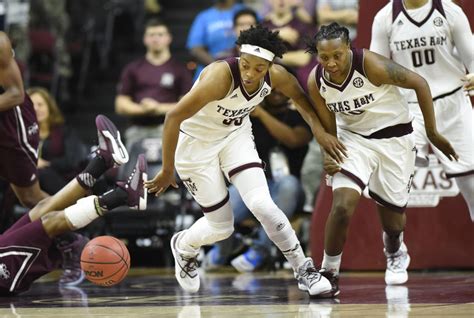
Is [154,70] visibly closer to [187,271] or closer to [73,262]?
[73,262]

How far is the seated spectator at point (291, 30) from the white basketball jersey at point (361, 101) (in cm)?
372

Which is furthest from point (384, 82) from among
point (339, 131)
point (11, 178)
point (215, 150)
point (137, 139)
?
point (137, 139)

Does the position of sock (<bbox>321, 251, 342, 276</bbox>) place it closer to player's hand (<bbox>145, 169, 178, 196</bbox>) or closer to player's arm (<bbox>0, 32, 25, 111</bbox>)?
player's hand (<bbox>145, 169, 178, 196</bbox>)

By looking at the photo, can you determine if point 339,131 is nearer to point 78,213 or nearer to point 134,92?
point 78,213

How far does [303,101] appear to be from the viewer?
25.5ft

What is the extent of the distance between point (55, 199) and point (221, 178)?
56.8 inches

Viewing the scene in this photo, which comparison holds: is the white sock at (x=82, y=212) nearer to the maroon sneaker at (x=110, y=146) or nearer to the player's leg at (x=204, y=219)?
the maroon sneaker at (x=110, y=146)

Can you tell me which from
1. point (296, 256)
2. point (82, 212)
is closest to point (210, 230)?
point (296, 256)

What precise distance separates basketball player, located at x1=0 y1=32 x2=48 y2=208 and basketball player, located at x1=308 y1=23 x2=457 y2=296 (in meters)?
2.39

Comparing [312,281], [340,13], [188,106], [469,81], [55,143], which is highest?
[188,106]

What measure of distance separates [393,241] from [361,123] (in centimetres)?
111

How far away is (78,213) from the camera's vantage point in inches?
323

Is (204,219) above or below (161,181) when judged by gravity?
below

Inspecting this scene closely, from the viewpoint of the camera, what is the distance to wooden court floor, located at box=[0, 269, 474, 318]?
6.50 meters
